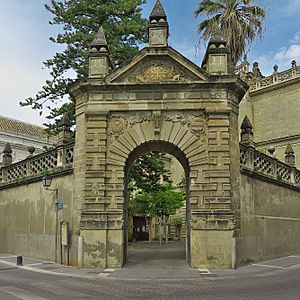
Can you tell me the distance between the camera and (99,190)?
14516 millimetres

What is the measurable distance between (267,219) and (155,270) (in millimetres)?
5891

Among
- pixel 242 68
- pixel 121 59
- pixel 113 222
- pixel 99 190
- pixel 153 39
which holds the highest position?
pixel 242 68

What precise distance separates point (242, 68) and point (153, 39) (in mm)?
23586

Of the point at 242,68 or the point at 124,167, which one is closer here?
the point at 124,167

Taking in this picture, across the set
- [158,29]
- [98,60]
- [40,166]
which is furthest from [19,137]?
[158,29]

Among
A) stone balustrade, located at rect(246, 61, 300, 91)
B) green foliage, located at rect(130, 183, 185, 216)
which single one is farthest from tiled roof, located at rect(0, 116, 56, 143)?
stone balustrade, located at rect(246, 61, 300, 91)

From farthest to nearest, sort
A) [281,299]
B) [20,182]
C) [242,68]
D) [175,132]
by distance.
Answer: [242,68]
[20,182]
[175,132]
[281,299]

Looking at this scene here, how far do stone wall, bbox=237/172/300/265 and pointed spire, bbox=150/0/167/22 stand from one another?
21.6ft

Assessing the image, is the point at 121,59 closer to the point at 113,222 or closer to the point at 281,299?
the point at 113,222

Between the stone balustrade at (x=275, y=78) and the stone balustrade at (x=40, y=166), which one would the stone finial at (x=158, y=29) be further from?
the stone balustrade at (x=275, y=78)

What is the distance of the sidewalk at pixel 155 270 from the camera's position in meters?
12.5

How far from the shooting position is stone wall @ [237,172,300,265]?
15.5 m

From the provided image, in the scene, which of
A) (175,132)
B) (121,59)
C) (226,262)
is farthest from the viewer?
(121,59)

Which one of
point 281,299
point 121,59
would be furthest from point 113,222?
point 121,59
